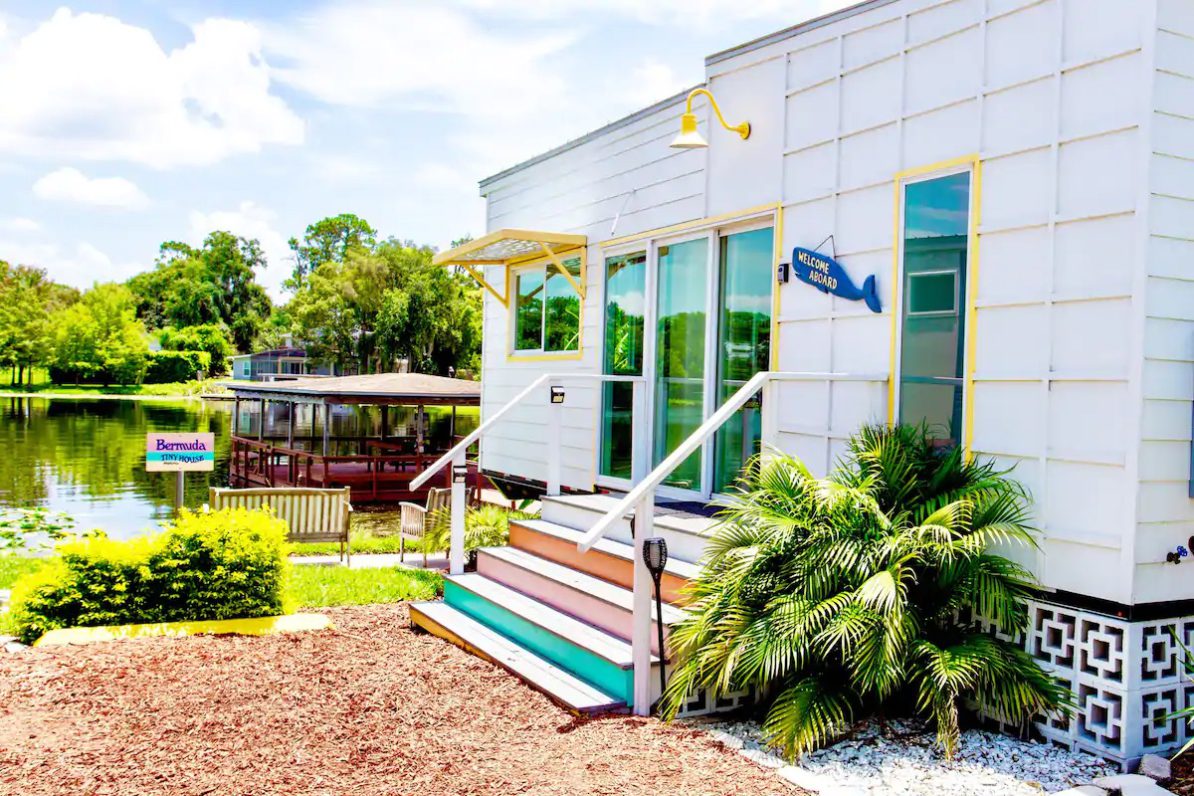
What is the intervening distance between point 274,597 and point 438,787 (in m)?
3.43

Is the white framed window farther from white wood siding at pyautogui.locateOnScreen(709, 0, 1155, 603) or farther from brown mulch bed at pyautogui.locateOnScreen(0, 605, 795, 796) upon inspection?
brown mulch bed at pyautogui.locateOnScreen(0, 605, 795, 796)

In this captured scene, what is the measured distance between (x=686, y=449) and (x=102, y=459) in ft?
81.1

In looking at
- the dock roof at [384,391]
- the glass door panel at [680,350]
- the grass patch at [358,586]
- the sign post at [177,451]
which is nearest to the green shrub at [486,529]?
the grass patch at [358,586]

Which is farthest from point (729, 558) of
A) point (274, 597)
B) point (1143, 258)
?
point (274, 597)

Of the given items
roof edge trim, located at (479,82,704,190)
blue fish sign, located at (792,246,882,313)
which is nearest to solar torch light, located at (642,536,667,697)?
blue fish sign, located at (792,246,882,313)

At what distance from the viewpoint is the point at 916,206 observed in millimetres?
5672

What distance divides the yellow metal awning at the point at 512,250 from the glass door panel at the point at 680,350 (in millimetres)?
1414

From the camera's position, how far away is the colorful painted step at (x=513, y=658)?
4.95 metres

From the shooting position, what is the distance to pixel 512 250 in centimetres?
1047

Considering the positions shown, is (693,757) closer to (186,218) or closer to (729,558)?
(729,558)

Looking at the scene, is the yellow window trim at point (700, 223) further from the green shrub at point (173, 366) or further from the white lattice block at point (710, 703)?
the green shrub at point (173, 366)

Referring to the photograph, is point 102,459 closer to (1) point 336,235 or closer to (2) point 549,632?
(2) point 549,632

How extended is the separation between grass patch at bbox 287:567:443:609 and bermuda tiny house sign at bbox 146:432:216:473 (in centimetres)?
140

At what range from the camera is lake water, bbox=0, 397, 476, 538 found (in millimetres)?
17578
